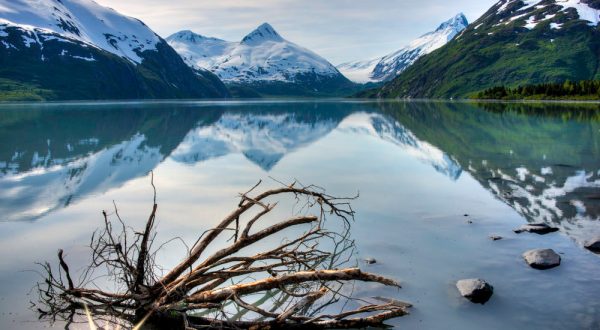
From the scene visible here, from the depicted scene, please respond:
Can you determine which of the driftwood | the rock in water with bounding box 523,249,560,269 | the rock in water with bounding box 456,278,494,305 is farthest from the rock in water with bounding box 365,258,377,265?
the rock in water with bounding box 523,249,560,269

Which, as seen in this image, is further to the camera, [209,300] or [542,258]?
[542,258]

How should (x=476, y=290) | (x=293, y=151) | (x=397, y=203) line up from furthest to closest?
(x=293, y=151), (x=397, y=203), (x=476, y=290)

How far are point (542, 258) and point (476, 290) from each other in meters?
4.11

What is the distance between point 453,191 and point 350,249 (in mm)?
13083

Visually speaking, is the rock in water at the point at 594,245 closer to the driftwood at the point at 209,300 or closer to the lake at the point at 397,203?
the lake at the point at 397,203

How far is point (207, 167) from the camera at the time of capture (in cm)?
3994

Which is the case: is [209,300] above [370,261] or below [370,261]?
above

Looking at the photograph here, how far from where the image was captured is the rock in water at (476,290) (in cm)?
1362

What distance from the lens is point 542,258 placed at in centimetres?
1633

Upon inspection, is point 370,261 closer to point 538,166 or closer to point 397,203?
point 397,203

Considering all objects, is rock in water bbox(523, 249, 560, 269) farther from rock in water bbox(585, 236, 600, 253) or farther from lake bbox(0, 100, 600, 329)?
rock in water bbox(585, 236, 600, 253)

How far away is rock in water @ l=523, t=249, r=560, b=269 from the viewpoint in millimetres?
16109

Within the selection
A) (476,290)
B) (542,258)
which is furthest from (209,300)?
(542,258)

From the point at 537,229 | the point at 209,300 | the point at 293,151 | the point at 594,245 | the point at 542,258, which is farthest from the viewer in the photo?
the point at 293,151
